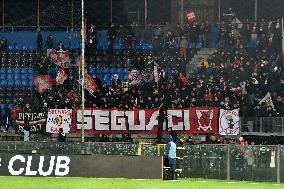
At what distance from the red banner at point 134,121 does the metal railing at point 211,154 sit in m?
7.07

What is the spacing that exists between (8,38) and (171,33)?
965 centimetres

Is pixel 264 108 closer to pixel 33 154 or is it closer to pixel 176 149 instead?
pixel 176 149

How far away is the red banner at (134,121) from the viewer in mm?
38000

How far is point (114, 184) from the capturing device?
86.2 ft

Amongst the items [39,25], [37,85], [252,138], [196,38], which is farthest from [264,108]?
[39,25]

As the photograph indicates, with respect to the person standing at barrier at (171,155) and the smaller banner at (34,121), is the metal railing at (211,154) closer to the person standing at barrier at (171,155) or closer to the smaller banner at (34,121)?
the person standing at barrier at (171,155)

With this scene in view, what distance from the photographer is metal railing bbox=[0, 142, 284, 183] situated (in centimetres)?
2894

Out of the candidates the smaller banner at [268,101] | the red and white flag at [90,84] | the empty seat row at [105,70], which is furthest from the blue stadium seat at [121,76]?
the smaller banner at [268,101]

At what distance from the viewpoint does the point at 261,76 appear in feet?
127

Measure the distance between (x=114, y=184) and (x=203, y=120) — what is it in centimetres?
1190

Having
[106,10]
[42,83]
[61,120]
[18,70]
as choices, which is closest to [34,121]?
[61,120]

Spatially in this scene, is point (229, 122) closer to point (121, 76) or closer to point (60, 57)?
point (121, 76)

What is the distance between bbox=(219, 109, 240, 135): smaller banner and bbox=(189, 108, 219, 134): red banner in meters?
0.34

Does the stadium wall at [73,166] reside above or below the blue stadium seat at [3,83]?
below
